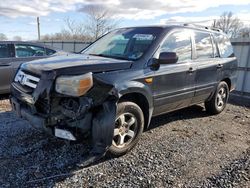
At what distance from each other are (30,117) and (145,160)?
5.41ft

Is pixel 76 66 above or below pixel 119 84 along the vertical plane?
above

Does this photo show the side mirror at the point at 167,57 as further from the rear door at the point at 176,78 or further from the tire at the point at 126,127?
the tire at the point at 126,127

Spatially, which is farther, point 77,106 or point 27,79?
point 27,79

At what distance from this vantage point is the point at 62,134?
3.35m

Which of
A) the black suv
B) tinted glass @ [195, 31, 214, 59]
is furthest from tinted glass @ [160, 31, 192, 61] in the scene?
tinted glass @ [195, 31, 214, 59]

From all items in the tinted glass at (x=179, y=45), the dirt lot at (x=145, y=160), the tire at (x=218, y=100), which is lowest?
the dirt lot at (x=145, y=160)

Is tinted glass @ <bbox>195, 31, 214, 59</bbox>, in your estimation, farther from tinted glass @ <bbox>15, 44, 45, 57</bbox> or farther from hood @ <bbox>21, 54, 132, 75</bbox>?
tinted glass @ <bbox>15, 44, 45, 57</bbox>

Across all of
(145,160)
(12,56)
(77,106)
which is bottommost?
(145,160)

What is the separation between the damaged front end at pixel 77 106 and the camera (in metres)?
3.32

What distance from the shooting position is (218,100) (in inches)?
243

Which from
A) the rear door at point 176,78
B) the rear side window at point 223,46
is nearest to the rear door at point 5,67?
the rear door at point 176,78

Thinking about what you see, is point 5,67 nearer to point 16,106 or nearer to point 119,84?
point 16,106

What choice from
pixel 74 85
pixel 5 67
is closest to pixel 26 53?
pixel 5 67

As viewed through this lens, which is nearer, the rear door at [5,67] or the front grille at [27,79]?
the front grille at [27,79]
